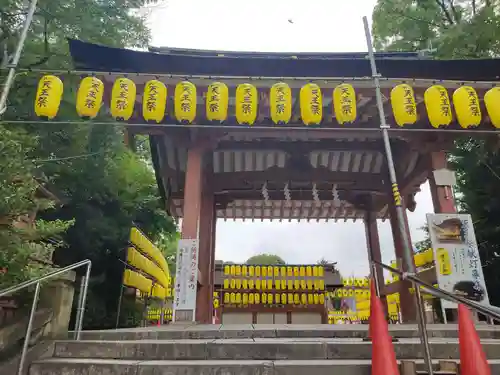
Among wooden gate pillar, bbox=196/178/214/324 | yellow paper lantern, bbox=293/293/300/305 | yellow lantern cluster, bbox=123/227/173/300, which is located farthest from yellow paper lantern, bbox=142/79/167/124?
yellow paper lantern, bbox=293/293/300/305

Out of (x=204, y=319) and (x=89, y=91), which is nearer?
(x=89, y=91)

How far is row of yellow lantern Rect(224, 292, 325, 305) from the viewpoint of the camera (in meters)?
17.1

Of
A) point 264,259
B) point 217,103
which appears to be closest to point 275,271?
point 217,103

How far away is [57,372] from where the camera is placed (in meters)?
3.33

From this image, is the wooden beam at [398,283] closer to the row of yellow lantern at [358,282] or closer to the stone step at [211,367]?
the stone step at [211,367]

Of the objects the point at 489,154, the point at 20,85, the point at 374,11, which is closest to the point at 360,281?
the point at 489,154

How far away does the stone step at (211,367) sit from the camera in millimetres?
3117

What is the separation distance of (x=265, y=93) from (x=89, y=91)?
159 inches

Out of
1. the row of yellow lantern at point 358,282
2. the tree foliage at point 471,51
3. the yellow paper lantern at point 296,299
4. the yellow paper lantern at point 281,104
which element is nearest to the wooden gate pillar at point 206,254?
the yellow paper lantern at point 281,104

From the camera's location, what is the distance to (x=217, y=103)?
7.48 m

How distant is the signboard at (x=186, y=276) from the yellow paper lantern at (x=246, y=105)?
291 cm

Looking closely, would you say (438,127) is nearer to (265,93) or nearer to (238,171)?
(265,93)

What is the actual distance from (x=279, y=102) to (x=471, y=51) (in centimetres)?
968

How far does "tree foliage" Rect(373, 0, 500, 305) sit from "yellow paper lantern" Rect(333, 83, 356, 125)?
187 inches
